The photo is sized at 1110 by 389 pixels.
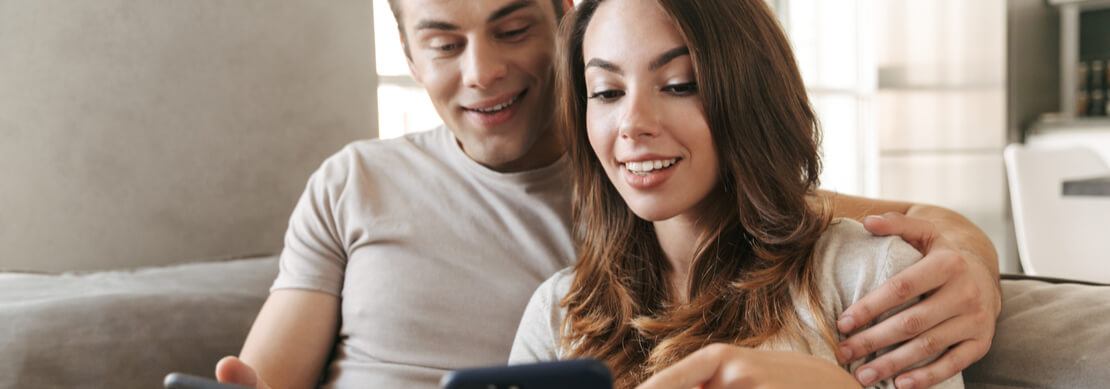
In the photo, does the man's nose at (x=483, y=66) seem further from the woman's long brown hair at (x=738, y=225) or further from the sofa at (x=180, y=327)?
the sofa at (x=180, y=327)

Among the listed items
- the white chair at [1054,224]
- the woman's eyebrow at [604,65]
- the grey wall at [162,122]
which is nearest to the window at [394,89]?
the grey wall at [162,122]

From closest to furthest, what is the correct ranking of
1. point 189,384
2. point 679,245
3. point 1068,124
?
point 189,384, point 679,245, point 1068,124

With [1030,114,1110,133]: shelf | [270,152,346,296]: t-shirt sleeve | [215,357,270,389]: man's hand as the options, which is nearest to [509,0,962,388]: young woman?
[215,357,270,389]: man's hand

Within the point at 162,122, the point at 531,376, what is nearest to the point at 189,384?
the point at 531,376

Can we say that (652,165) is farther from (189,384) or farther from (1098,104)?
(1098,104)

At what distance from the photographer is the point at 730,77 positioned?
104cm

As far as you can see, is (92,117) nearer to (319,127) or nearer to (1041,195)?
(319,127)

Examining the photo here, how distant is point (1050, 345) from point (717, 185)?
0.37 meters

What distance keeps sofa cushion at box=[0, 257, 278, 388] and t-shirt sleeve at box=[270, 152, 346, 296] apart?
9 cm

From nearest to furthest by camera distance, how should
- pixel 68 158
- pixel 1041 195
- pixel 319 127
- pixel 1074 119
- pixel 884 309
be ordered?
pixel 884 309, pixel 68 158, pixel 319 127, pixel 1041 195, pixel 1074 119

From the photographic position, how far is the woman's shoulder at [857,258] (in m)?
0.99

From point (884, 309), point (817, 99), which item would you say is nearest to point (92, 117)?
point (884, 309)

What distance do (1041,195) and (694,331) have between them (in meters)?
1.88

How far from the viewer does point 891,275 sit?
3.21ft
